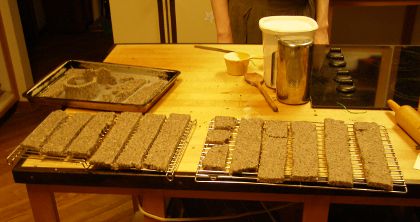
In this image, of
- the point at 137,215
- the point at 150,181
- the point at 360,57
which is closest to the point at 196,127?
the point at 150,181

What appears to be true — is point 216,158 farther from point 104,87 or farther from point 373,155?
point 104,87

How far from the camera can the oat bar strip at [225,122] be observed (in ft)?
3.87

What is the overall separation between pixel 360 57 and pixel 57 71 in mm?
1083

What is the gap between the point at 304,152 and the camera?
106 cm

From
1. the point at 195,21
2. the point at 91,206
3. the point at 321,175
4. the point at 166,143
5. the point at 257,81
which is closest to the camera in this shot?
the point at 321,175

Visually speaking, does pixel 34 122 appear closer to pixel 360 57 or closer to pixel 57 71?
pixel 57 71

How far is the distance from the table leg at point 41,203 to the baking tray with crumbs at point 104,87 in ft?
1.01

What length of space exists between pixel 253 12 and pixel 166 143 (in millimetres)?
1094

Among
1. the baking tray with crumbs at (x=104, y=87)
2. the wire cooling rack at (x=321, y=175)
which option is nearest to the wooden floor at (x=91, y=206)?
the baking tray with crumbs at (x=104, y=87)

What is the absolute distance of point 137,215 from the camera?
2.03 m

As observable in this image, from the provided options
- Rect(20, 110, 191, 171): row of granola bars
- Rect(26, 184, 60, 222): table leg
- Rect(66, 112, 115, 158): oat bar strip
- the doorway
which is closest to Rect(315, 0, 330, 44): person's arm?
Rect(20, 110, 191, 171): row of granola bars

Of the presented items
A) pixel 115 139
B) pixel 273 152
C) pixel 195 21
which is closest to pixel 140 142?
pixel 115 139

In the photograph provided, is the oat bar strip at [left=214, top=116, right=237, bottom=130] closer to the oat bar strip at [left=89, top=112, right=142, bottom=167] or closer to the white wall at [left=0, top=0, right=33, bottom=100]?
the oat bar strip at [left=89, top=112, right=142, bottom=167]

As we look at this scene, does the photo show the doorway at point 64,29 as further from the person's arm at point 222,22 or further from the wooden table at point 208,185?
the wooden table at point 208,185
